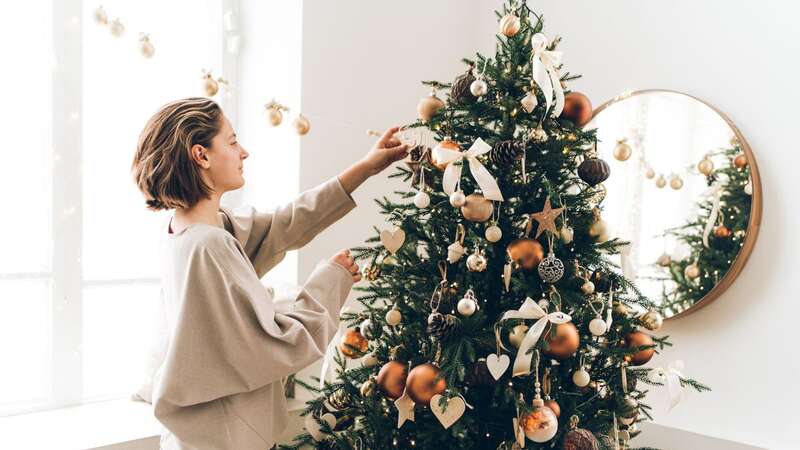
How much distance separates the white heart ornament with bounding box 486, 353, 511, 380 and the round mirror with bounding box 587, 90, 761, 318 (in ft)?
2.81

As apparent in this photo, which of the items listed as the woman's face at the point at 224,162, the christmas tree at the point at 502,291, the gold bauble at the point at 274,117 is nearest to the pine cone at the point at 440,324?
the christmas tree at the point at 502,291

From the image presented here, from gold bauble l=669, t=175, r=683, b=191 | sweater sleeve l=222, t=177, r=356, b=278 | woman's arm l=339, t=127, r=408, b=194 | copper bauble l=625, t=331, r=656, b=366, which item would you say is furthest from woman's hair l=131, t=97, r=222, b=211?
gold bauble l=669, t=175, r=683, b=191

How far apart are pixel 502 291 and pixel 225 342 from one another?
59 cm

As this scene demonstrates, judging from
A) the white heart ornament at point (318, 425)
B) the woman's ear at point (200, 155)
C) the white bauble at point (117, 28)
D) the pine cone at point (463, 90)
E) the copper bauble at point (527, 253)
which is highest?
the white bauble at point (117, 28)

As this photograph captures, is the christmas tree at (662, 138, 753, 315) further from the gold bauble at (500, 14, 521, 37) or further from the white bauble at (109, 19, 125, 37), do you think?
the white bauble at (109, 19, 125, 37)

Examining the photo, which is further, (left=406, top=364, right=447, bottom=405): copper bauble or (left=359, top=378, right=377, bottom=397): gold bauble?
(left=359, top=378, right=377, bottom=397): gold bauble

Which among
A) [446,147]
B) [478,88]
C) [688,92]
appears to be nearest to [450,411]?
[446,147]

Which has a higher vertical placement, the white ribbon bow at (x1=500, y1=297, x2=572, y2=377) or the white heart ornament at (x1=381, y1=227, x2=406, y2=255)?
the white heart ornament at (x1=381, y1=227, x2=406, y2=255)

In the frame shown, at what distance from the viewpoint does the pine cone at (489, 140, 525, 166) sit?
1361 mm

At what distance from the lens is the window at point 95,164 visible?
6.88 feet

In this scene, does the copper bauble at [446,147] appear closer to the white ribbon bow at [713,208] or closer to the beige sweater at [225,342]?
the beige sweater at [225,342]

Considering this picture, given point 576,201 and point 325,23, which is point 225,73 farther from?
point 576,201

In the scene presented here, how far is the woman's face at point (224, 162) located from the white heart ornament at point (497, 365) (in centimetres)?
72

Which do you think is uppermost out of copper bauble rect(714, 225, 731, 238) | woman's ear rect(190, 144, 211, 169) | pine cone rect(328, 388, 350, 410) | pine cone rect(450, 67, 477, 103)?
pine cone rect(450, 67, 477, 103)
